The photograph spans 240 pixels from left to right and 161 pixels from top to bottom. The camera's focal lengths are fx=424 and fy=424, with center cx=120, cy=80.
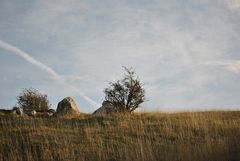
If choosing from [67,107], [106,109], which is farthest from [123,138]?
[67,107]

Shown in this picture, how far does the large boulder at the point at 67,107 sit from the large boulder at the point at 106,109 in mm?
1341

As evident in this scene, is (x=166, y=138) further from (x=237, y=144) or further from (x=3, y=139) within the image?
(x=3, y=139)

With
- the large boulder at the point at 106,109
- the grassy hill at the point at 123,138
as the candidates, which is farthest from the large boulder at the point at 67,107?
the grassy hill at the point at 123,138

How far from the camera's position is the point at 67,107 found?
26969 mm

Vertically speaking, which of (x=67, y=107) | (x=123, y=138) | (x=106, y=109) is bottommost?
(x=123, y=138)

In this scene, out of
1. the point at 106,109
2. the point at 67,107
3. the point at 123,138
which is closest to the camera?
the point at 123,138

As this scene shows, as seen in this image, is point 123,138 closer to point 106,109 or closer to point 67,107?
point 106,109

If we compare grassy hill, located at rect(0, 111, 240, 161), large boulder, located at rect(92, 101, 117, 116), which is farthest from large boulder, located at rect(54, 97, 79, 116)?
grassy hill, located at rect(0, 111, 240, 161)

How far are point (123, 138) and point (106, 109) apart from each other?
7516 millimetres

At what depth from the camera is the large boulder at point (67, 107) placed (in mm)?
26453

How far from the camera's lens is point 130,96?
29.4m

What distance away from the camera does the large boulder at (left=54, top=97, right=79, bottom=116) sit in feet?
86.8

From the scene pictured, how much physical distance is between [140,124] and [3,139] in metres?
7.26

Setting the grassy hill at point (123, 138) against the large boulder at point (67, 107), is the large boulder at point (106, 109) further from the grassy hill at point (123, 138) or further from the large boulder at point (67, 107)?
the grassy hill at point (123, 138)
